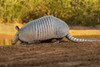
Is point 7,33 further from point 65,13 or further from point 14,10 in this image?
point 65,13

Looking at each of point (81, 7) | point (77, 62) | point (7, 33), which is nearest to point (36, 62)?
point (77, 62)

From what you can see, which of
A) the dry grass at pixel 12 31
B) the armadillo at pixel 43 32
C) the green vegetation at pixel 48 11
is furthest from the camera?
the green vegetation at pixel 48 11

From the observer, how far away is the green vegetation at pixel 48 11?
15297 millimetres

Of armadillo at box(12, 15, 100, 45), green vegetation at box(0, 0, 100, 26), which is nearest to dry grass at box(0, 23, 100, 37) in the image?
green vegetation at box(0, 0, 100, 26)

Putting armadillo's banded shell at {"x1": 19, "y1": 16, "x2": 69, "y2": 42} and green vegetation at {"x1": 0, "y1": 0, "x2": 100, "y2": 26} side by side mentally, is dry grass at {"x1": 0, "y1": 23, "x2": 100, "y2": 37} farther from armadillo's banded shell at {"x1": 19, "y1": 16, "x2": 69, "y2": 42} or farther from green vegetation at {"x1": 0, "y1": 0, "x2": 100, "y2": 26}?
armadillo's banded shell at {"x1": 19, "y1": 16, "x2": 69, "y2": 42}

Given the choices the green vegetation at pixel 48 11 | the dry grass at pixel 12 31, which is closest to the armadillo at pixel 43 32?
the dry grass at pixel 12 31

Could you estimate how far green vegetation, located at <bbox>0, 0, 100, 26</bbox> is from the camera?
15.3 metres

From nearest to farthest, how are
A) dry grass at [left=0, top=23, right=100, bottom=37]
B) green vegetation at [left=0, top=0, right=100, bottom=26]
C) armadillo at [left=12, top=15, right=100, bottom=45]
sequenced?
armadillo at [left=12, top=15, right=100, bottom=45]
dry grass at [left=0, top=23, right=100, bottom=37]
green vegetation at [left=0, top=0, right=100, bottom=26]

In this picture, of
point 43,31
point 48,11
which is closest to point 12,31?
point 48,11

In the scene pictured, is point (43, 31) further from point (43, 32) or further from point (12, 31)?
point (12, 31)

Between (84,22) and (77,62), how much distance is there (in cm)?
1188

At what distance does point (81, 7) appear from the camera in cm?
1634

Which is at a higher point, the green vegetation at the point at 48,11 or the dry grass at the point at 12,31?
the green vegetation at the point at 48,11

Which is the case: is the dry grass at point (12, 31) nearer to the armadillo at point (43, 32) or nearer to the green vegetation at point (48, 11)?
the green vegetation at point (48, 11)
